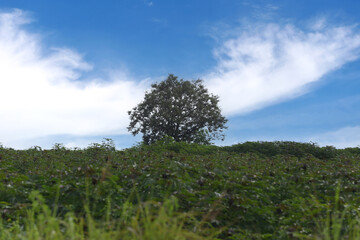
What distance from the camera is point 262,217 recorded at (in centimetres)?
669

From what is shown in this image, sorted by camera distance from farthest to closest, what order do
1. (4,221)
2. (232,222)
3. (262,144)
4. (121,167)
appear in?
(262,144) → (121,167) → (232,222) → (4,221)

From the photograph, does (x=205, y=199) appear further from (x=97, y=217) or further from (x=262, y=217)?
(x=97, y=217)

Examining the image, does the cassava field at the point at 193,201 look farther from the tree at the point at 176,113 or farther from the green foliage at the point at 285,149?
the tree at the point at 176,113

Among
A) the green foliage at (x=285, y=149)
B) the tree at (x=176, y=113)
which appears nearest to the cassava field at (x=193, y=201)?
the green foliage at (x=285, y=149)

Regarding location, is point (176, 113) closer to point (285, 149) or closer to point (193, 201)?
point (285, 149)

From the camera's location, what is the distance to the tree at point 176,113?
33344 millimetres

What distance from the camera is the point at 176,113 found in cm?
3316

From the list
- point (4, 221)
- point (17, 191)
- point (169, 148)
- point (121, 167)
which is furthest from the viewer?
point (169, 148)

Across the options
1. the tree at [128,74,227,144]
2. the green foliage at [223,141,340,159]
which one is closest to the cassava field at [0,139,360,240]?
the green foliage at [223,141,340,159]

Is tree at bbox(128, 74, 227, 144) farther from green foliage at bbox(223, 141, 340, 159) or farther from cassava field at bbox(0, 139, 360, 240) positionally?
cassava field at bbox(0, 139, 360, 240)

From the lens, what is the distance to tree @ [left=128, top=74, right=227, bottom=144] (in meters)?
33.3

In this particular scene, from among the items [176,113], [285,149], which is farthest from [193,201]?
[176,113]

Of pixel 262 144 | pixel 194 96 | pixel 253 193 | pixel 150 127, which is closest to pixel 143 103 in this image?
pixel 150 127

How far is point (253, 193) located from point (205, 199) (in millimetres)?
1557
